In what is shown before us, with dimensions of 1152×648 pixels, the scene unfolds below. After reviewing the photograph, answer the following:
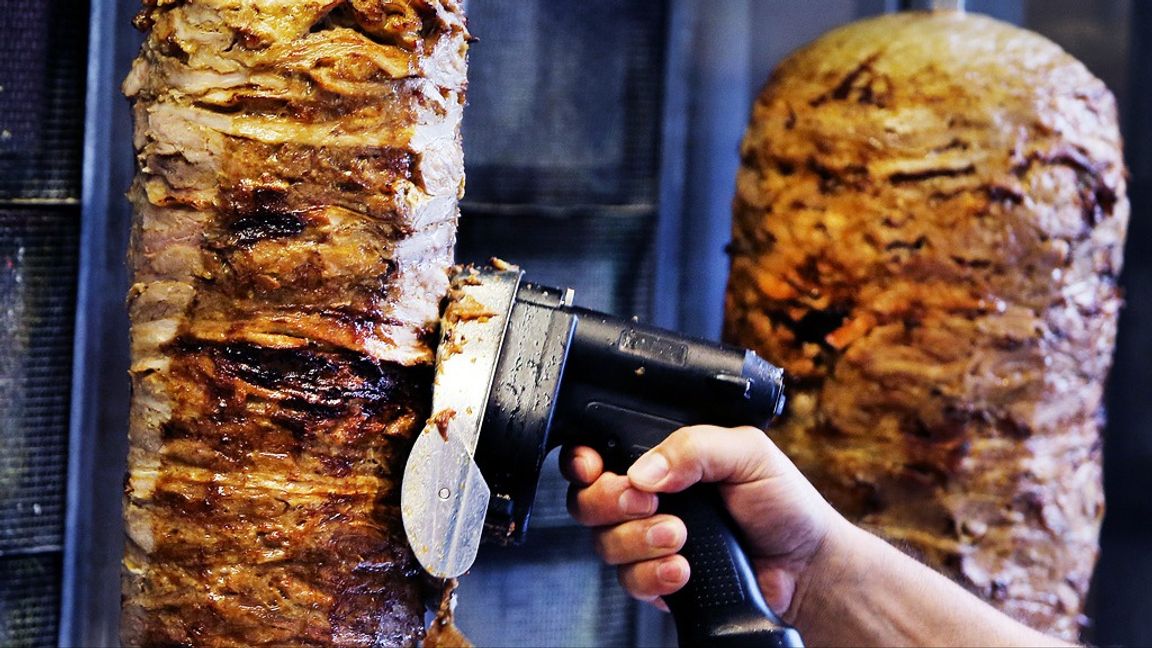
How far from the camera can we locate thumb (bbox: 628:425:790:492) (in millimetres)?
1216

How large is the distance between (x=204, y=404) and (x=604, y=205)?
1164mm

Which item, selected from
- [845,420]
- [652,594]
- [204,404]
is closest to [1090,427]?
[845,420]

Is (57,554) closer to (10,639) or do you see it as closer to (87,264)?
(10,639)

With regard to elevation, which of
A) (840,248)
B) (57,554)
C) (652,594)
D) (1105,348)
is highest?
(840,248)

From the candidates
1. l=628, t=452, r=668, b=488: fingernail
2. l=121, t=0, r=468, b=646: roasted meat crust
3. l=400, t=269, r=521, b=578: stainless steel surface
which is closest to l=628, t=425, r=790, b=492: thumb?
l=628, t=452, r=668, b=488: fingernail

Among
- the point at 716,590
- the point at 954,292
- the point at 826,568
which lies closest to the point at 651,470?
the point at 716,590

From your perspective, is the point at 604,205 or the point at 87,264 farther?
the point at 604,205

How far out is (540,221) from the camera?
212 centimetres

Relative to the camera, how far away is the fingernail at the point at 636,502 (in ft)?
4.05

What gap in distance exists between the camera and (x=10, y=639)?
5.42ft

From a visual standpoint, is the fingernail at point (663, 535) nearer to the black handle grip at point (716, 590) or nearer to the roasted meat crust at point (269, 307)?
the black handle grip at point (716, 590)

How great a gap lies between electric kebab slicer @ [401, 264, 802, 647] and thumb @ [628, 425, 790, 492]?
0.05 ft

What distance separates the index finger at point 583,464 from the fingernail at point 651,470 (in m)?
0.05

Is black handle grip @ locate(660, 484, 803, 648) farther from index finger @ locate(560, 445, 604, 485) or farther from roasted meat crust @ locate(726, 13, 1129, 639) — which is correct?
roasted meat crust @ locate(726, 13, 1129, 639)
